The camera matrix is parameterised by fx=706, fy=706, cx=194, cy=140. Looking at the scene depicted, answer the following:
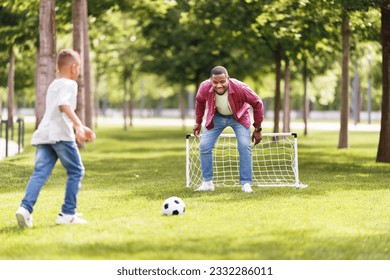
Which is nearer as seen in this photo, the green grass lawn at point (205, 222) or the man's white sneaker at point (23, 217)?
the green grass lawn at point (205, 222)

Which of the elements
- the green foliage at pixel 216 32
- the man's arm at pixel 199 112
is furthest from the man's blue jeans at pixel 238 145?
the green foliage at pixel 216 32

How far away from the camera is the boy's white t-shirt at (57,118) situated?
23.9 feet

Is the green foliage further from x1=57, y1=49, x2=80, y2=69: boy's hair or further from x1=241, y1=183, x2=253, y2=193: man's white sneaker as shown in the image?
x1=57, y1=49, x2=80, y2=69: boy's hair

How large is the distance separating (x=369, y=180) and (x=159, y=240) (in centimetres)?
715

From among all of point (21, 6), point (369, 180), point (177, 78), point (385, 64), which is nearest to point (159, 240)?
point (369, 180)

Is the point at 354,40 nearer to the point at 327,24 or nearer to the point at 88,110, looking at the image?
the point at 327,24

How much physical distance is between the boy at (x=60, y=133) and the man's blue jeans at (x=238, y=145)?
12.1 ft

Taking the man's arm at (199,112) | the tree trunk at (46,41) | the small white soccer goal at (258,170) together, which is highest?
the tree trunk at (46,41)

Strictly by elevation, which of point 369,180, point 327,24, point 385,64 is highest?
point 327,24

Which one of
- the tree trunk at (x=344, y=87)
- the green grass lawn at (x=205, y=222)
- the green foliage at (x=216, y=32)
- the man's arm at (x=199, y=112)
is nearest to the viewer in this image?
the green grass lawn at (x=205, y=222)

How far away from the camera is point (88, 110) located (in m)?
25.7

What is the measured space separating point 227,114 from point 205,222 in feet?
11.0

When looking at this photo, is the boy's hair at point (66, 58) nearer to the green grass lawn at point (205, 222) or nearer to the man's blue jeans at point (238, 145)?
the green grass lawn at point (205, 222)

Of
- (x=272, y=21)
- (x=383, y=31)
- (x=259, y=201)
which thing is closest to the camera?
(x=259, y=201)
